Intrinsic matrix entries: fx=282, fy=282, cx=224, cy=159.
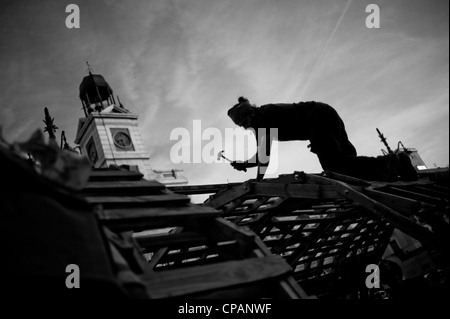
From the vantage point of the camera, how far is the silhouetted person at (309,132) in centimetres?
372

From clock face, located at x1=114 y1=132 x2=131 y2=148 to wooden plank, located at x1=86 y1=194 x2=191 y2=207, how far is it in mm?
35288

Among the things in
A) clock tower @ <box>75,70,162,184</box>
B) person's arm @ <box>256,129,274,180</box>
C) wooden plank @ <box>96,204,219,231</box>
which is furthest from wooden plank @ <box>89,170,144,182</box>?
clock tower @ <box>75,70,162,184</box>

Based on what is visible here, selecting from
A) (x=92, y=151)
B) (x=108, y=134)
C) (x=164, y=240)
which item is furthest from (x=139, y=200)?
(x=92, y=151)

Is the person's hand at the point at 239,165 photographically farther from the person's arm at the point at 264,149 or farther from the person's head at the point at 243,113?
the person's head at the point at 243,113

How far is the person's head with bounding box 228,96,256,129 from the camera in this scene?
4.16 meters

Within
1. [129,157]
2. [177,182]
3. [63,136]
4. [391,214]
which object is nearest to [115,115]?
[129,157]

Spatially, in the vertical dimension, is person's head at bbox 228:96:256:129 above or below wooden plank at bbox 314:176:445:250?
above

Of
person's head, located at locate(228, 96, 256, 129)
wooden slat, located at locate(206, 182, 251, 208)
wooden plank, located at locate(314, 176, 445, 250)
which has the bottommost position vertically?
wooden plank, located at locate(314, 176, 445, 250)

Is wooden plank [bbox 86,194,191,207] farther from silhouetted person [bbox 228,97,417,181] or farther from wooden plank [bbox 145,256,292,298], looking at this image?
silhouetted person [bbox 228,97,417,181]

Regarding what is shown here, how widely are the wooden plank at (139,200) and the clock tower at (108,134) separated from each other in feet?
106

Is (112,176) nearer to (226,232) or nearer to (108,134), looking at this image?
(226,232)

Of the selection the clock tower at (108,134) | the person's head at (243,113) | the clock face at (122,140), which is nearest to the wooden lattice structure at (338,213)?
the person's head at (243,113)
